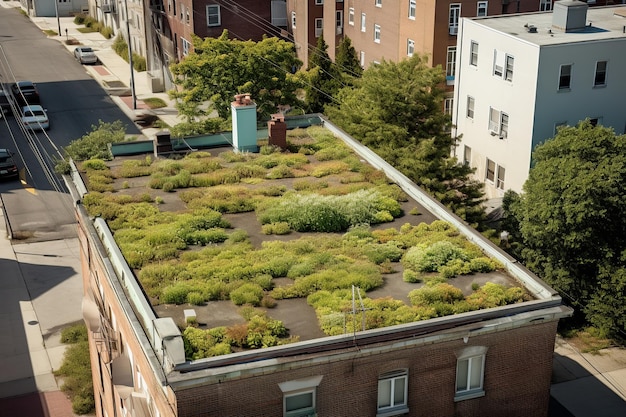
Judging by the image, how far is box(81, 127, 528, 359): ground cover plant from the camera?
2145cm

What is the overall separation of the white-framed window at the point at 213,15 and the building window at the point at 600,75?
3942 cm

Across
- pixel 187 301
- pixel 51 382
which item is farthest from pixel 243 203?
pixel 51 382

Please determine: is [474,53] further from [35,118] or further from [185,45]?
[35,118]

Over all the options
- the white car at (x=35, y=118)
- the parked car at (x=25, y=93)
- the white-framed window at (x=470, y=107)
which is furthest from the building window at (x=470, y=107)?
the parked car at (x=25, y=93)

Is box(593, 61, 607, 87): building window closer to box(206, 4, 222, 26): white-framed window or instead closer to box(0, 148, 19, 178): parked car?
box(206, 4, 222, 26): white-framed window

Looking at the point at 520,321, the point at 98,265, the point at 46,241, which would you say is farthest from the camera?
the point at 46,241

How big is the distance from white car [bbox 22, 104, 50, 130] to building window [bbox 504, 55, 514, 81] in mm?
39883

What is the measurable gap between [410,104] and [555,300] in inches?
938

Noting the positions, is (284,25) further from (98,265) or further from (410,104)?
(98,265)

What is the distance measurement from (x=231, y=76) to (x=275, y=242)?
28.8 metres

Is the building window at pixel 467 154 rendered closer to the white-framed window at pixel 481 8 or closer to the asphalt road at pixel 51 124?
the white-framed window at pixel 481 8

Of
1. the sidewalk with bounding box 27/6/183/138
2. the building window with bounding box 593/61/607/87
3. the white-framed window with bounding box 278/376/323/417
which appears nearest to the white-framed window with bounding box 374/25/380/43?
the sidewalk with bounding box 27/6/183/138

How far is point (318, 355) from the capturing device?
1945cm

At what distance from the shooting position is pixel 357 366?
66.0 ft
